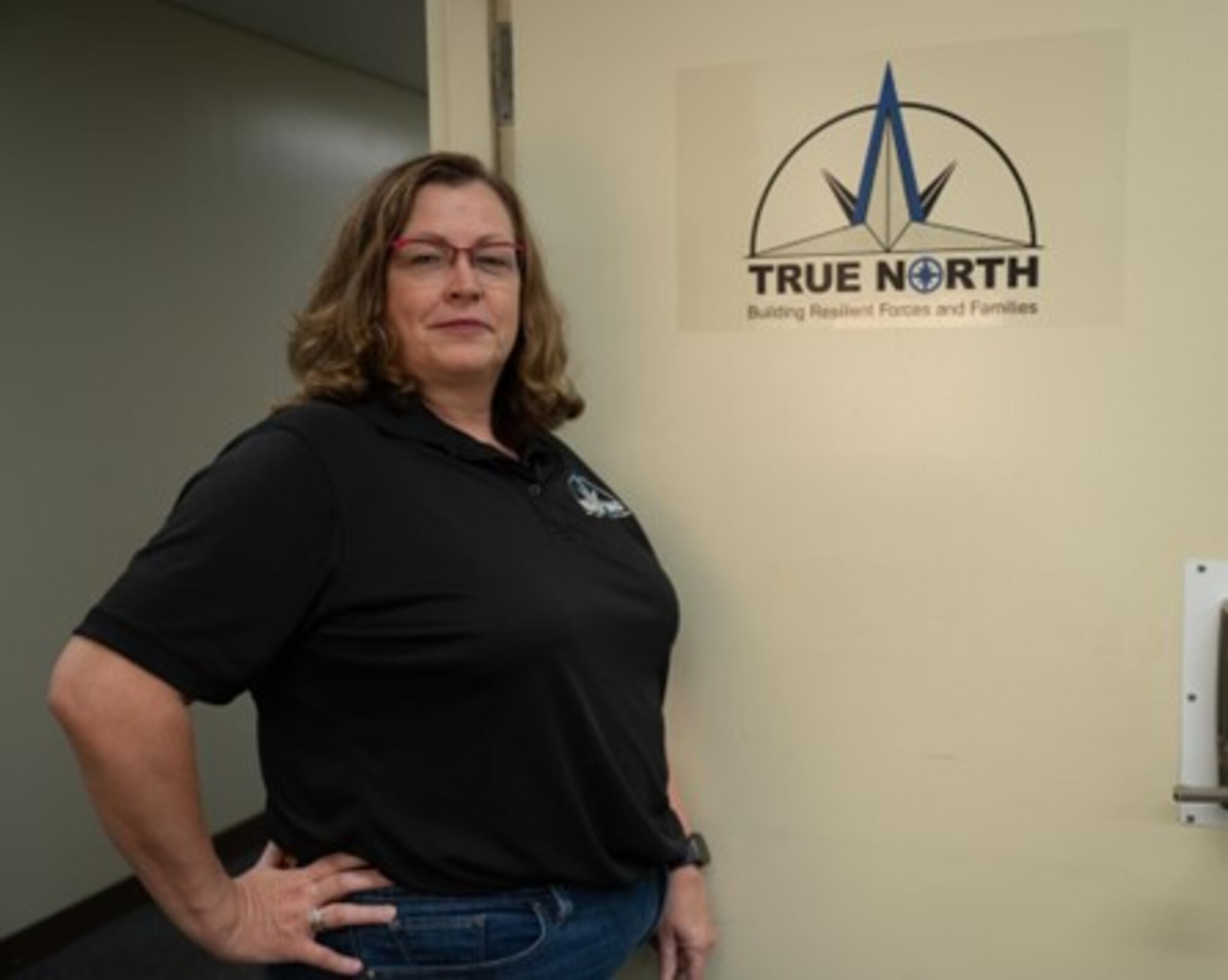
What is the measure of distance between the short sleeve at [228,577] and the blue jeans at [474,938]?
10.7 inches

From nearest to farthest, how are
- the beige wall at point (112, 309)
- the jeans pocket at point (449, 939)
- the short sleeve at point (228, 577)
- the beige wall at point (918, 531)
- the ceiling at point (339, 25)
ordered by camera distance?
1. the short sleeve at point (228, 577)
2. the jeans pocket at point (449, 939)
3. the beige wall at point (918, 531)
4. the beige wall at point (112, 309)
5. the ceiling at point (339, 25)

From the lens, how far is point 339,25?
3.10m

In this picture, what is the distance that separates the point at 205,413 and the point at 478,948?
244 centimetres

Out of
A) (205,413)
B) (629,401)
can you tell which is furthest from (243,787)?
(629,401)

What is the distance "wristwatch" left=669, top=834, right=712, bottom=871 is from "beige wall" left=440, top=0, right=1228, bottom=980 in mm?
23

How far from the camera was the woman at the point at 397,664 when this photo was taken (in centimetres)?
92

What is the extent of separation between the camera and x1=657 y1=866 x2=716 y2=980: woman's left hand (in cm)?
127

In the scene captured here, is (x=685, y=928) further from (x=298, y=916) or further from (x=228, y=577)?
(x=228, y=577)

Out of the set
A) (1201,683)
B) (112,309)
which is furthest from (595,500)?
(112,309)

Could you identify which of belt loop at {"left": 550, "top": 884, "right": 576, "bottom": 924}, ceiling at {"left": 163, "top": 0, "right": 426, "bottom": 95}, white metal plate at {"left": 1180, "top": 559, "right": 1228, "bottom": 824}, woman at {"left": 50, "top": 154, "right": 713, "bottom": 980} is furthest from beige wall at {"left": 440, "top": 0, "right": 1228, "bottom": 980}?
ceiling at {"left": 163, "top": 0, "right": 426, "bottom": 95}

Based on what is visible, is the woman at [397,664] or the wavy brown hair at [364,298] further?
the wavy brown hair at [364,298]

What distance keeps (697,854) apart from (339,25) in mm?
2685

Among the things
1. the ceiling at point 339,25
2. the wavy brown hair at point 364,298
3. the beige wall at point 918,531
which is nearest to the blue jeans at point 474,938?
the beige wall at point 918,531

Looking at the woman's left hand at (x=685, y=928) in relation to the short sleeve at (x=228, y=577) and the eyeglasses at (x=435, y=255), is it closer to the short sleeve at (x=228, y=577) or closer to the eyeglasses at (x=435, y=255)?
the short sleeve at (x=228, y=577)
